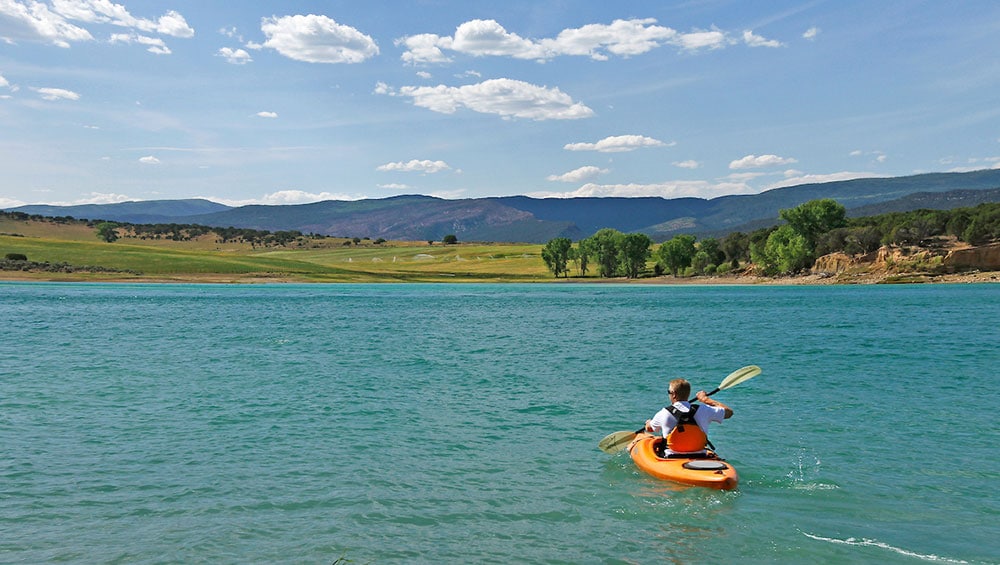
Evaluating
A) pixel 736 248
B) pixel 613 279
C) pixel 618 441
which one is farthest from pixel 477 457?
pixel 736 248

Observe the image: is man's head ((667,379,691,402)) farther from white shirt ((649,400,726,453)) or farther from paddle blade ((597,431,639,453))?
paddle blade ((597,431,639,453))

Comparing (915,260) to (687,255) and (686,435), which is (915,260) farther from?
(686,435)

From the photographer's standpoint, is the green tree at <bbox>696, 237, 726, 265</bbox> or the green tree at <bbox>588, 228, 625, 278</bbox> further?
the green tree at <bbox>696, 237, 726, 265</bbox>

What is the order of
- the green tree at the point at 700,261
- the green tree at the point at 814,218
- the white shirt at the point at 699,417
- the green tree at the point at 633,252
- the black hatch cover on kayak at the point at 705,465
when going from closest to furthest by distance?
1. the black hatch cover on kayak at the point at 705,465
2. the white shirt at the point at 699,417
3. the green tree at the point at 814,218
4. the green tree at the point at 633,252
5. the green tree at the point at 700,261

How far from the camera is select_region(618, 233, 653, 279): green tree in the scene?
180 m

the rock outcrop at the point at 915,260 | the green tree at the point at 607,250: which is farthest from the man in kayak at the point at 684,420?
the green tree at the point at 607,250

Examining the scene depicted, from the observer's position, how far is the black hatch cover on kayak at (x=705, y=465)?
15.7m

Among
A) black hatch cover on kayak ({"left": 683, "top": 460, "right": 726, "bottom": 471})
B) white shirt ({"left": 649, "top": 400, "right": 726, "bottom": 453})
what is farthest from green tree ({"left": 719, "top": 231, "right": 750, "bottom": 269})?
black hatch cover on kayak ({"left": 683, "top": 460, "right": 726, "bottom": 471})

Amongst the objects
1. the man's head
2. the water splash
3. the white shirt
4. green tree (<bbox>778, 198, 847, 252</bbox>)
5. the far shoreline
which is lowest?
the far shoreline

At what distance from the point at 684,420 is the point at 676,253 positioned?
165 metres

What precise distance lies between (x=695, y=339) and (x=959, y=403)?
2512 centimetres

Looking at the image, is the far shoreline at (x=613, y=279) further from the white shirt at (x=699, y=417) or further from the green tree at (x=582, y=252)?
the white shirt at (x=699, y=417)

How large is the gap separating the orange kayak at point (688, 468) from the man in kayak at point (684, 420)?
0.83 ft

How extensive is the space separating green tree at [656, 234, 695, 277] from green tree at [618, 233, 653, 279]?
4412 millimetres
